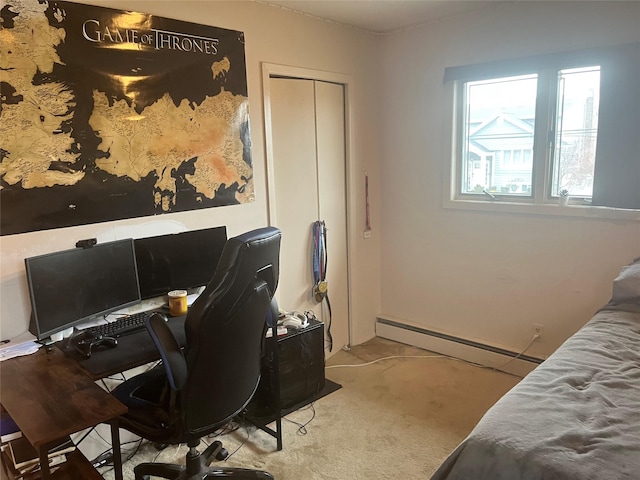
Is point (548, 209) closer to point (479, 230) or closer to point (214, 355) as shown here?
point (479, 230)

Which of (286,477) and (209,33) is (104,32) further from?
(286,477)

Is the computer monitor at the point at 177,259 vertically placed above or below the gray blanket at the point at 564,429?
above

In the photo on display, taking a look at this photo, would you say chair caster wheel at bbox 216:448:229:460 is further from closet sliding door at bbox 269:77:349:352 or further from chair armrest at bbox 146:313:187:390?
closet sliding door at bbox 269:77:349:352

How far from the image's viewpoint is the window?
274 cm

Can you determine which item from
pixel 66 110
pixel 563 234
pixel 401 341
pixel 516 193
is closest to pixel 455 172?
pixel 516 193

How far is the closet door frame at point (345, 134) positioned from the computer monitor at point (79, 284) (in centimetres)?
102

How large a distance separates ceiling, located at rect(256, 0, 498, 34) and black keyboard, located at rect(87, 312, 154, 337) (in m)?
1.95

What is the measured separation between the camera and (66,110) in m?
2.19

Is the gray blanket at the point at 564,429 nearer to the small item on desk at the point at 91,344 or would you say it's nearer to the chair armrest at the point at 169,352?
the chair armrest at the point at 169,352

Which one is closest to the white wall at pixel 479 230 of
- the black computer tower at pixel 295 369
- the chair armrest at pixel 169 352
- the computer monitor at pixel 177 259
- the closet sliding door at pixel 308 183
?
the closet sliding door at pixel 308 183

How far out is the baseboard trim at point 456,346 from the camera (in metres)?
3.33

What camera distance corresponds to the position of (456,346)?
142 inches

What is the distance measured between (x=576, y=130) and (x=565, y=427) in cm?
207

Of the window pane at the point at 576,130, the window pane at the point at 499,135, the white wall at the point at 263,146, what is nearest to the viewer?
the white wall at the point at 263,146
